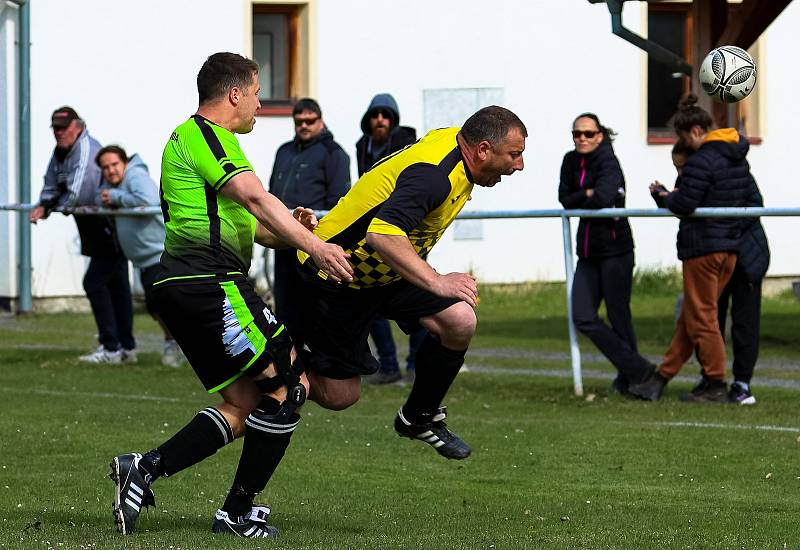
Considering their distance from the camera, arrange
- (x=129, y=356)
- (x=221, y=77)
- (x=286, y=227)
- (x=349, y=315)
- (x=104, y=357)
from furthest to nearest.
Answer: (x=129, y=356), (x=104, y=357), (x=349, y=315), (x=221, y=77), (x=286, y=227)

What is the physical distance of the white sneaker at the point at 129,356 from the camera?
539 inches

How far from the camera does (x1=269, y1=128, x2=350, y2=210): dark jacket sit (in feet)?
40.7

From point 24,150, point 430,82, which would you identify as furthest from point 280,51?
point 24,150

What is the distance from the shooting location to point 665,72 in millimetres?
22234

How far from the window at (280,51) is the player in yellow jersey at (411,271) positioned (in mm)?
13631

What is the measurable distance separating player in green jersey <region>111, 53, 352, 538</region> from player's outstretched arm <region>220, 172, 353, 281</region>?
75 millimetres

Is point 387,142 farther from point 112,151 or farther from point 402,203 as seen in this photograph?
point 402,203

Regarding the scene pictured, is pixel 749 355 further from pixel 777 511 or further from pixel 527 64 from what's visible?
A: pixel 527 64

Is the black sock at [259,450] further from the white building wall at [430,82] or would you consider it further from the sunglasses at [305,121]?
the white building wall at [430,82]

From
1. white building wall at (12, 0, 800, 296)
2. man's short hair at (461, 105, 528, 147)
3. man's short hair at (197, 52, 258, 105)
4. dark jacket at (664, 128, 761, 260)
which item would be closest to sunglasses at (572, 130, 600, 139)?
dark jacket at (664, 128, 761, 260)

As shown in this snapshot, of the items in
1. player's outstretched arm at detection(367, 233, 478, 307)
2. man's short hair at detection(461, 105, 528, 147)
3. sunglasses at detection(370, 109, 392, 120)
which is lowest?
player's outstretched arm at detection(367, 233, 478, 307)

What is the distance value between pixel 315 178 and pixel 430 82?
8.56m

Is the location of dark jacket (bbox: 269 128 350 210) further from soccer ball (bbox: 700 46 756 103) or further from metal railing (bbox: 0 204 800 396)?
soccer ball (bbox: 700 46 756 103)

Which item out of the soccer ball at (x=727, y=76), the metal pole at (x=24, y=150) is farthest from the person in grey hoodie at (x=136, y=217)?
the metal pole at (x=24, y=150)
